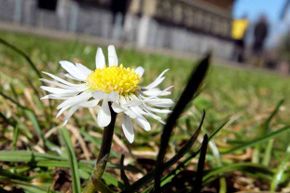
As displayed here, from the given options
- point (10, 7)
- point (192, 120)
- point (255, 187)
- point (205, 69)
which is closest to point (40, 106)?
point (192, 120)

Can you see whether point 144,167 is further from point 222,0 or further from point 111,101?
point 222,0

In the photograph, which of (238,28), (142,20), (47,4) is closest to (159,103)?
(47,4)

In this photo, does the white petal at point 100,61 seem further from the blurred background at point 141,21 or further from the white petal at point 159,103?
the blurred background at point 141,21

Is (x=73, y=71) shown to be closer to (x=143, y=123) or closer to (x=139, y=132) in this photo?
(x=143, y=123)

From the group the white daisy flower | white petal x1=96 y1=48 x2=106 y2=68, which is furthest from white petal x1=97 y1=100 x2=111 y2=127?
white petal x1=96 y1=48 x2=106 y2=68

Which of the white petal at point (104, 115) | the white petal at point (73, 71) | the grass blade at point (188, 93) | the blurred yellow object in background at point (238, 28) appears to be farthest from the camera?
the blurred yellow object in background at point (238, 28)

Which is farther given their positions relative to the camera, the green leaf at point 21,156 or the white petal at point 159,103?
the green leaf at point 21,156

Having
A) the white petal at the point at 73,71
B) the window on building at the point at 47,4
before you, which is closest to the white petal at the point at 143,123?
the white petal at the point at 73,71
